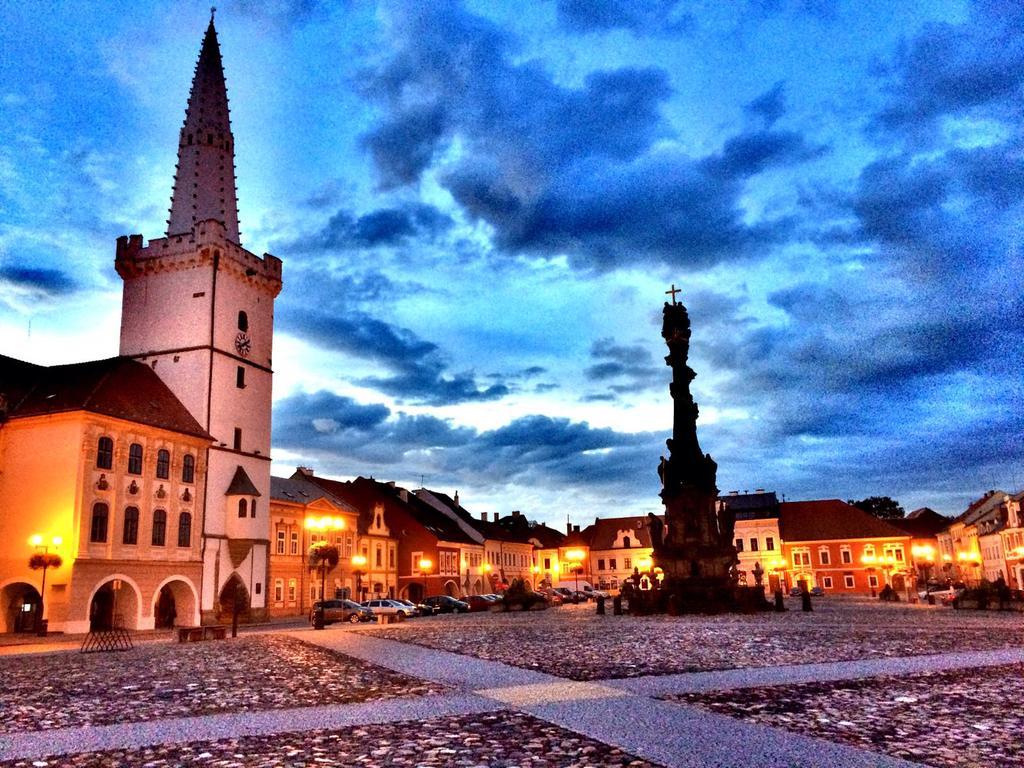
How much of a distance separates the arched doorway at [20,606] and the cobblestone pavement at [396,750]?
3700 centimetres

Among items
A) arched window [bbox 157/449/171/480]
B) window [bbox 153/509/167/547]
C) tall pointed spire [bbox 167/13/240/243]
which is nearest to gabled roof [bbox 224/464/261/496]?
arched window [bbox 157/449/171/480]

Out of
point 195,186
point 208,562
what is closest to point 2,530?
point 208,562

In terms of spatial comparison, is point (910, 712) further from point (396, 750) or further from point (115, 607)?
point (115, 607)

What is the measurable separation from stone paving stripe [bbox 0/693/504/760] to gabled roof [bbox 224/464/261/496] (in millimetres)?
40389

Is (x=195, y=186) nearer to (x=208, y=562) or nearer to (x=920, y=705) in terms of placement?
(x=208, y=562)

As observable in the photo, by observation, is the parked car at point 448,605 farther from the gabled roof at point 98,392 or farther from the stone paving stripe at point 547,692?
the stone paving stripe at point 547,692

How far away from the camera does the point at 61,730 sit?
418 inches

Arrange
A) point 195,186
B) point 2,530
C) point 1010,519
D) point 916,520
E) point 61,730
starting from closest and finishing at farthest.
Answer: point 61,730 → point 2,530 → point 195,186 → point 1010,519 → point 916,520

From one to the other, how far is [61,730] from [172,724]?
1.41 m

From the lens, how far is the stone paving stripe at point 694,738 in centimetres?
790

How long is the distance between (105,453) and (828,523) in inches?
3144

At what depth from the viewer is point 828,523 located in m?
94.3

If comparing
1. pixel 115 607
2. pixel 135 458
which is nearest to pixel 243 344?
pixel 135 458

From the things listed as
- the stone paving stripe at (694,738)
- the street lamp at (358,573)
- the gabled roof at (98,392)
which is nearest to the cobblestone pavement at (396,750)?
the stone paving stripe at (694,738)
